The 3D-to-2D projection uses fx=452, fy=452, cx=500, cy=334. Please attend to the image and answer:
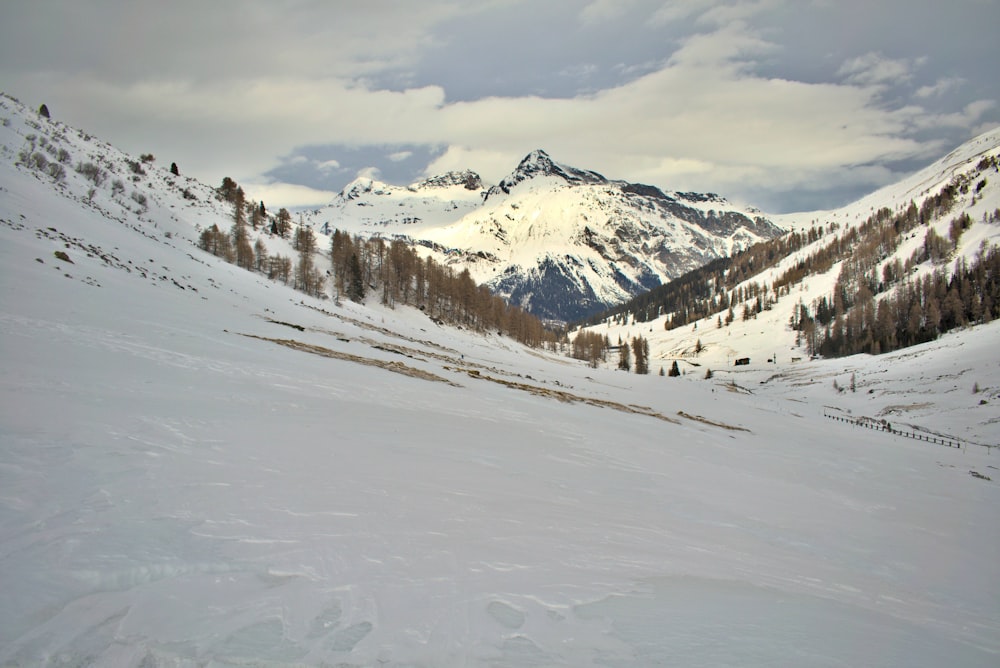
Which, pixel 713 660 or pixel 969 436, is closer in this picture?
pixel 713 660

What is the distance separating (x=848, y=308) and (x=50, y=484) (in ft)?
577

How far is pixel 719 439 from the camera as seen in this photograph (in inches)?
747

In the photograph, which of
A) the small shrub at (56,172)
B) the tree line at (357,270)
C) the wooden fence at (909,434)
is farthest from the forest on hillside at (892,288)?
the small shrub at (56,172)

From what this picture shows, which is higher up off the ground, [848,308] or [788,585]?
[848,308]

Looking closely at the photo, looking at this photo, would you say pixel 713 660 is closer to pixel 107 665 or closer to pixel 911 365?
pixel 107 665

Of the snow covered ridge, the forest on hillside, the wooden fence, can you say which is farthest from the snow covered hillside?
the forest on hillside

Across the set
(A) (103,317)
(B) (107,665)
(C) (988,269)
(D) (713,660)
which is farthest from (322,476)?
(C) (988,269)

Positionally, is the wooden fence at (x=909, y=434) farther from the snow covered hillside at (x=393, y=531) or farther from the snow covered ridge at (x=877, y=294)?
the snow covered ridge at (x=877, y=294)

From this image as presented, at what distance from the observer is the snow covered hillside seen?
3.19 m

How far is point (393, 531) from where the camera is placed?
15.9ft

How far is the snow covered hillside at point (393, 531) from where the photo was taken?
3193mm

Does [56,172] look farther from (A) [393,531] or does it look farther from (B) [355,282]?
(A) [393,531]

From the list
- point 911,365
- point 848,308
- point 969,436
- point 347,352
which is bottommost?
point 969,436

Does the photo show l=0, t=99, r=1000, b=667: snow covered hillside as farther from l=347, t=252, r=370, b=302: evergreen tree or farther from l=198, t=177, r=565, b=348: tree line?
l=347, t=252, r=370, b=302: evergreen tree
